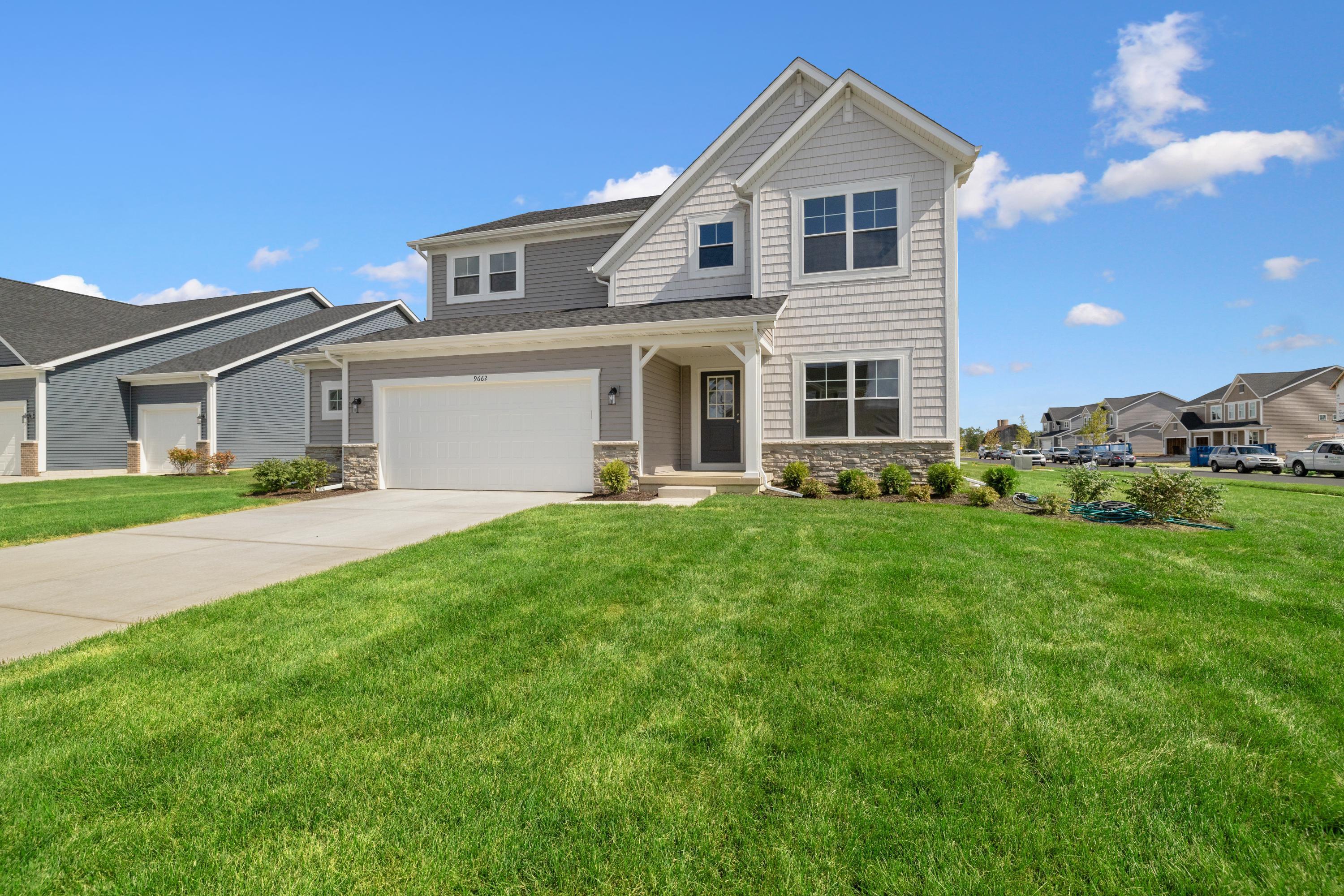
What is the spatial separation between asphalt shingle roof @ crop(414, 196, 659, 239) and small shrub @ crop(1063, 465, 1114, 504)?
11578 millimetres

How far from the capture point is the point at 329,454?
655 inches

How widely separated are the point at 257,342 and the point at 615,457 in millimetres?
20722

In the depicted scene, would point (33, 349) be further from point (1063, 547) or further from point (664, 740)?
point (1063, 547)

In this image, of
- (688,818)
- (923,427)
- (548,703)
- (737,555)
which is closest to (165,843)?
(548,703)

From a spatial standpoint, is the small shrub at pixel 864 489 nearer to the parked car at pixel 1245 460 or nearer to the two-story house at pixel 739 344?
the two-story house at pixel 739 344

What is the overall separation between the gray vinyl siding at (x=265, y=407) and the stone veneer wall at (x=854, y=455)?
16.3 meters

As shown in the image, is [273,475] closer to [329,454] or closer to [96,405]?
[329,454]

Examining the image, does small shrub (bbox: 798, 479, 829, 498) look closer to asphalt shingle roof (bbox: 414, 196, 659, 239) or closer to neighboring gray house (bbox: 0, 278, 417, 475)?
asphalt shingle roof (bbox: 414, 196, 659, 239)

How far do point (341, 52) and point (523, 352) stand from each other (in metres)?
6.29

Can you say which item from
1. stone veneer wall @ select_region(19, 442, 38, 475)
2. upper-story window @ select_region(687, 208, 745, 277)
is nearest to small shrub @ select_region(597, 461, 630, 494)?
upper-story window @ select_region(687, 208, 745, 277)

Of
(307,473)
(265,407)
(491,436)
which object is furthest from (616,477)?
(265,407)

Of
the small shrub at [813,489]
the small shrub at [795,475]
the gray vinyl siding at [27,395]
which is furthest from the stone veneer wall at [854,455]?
the gray vinyl siding at [27,395]

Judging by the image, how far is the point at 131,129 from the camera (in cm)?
1323

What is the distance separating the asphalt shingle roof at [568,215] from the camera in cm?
1625
